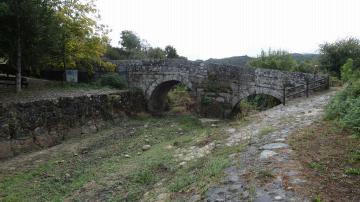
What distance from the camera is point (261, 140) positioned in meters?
6.48

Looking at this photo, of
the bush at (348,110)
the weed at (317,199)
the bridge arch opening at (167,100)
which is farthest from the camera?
the bridge arch opening at (167,100)

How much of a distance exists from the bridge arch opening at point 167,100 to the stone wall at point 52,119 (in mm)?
3106

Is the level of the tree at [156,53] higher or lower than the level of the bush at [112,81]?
higher

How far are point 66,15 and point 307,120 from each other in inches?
474

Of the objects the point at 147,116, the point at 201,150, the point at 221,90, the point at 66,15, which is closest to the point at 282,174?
the point at 201,150

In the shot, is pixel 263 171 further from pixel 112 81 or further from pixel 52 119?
pixel 112 81

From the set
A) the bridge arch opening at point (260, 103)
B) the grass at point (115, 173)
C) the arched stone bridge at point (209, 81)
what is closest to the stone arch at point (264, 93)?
the arched stone bridge at point (209, 81)

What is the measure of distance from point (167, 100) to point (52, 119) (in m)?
9.46

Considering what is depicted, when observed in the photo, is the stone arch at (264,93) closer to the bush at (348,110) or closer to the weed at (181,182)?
the bush at (348,110)

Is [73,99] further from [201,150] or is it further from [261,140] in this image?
[261,140]

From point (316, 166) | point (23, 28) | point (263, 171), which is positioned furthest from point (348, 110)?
point (23, 28)

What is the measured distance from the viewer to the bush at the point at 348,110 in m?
6.05

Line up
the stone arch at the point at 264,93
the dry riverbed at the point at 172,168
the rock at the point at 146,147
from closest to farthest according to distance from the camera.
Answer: the dry riverbed at the point at 172,168 < the rock at the point at 146,147 < the stone arch at the point at 264,93

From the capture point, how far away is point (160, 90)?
60.6 ft
